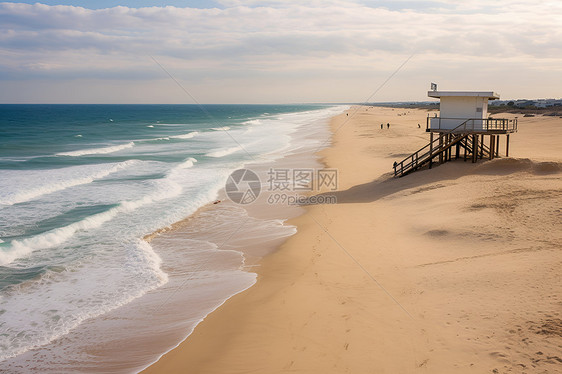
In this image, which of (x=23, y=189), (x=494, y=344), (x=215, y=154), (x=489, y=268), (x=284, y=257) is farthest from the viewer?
(x=215, y=154)

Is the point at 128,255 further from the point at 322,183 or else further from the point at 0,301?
the point at 322,183

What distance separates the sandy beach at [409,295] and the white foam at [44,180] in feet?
49.8

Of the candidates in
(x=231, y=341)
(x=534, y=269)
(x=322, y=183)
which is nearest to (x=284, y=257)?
(x=231, y=341)

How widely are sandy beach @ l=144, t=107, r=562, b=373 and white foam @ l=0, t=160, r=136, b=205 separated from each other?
15.2m

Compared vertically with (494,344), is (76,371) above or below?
below

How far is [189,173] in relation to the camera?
29.6 m

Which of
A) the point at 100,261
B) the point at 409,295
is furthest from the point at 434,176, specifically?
the point at 100,261

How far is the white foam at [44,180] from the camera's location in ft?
75.4

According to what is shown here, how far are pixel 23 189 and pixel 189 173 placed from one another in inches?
387

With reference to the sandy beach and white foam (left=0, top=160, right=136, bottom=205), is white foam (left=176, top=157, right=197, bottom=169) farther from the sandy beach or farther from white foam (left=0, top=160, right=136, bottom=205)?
the sandy beach

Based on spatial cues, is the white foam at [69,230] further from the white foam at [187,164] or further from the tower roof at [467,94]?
the tower roof at [467,94]

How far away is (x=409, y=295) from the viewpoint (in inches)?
385

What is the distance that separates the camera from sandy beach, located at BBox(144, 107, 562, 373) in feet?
24.6

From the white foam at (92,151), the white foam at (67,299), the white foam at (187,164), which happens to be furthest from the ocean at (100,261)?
the white foam at (92,151)
